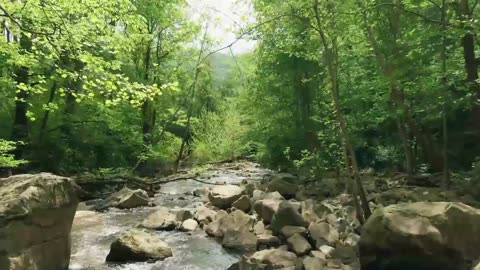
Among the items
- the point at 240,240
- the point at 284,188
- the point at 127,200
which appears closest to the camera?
the point at 240,240

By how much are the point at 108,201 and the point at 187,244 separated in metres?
5.56

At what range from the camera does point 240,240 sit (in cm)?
934

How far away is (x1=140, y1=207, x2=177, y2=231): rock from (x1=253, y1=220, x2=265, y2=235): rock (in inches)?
97.8

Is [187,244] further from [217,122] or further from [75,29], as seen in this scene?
[217,122]

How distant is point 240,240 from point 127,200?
5.93 m

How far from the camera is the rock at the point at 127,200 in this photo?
13898 mm

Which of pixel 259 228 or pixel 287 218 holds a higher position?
pixel 287 218

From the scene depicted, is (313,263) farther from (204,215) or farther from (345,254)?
(204,215)

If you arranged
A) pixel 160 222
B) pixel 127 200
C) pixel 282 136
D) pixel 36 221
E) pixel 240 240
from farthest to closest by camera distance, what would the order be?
pixel 282 136, pixel 127 200, pixel 160 222, pixel 240 240, pixel 36 221

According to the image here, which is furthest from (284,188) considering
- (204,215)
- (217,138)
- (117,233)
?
(217,138)

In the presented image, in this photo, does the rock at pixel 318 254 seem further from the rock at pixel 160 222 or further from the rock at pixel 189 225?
the rock at pixel 160 222

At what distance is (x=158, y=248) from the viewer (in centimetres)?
862

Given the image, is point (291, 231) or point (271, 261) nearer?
point (271, 261)

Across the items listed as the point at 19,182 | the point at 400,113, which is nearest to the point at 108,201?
the point at 19,182
